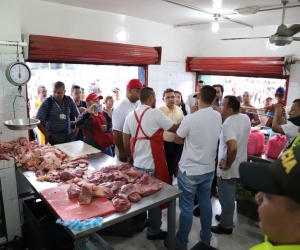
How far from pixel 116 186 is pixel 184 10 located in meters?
3.48

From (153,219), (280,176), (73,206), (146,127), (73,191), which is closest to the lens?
(280,176)

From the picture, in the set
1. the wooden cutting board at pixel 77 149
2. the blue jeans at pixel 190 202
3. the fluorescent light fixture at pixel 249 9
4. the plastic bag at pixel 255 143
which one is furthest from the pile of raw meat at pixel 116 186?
the fluorescent light fixture at pixel 249 9

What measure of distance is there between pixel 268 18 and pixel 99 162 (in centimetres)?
421

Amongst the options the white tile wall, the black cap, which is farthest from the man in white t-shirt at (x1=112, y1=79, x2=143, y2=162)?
the black cap

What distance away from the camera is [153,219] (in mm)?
3213

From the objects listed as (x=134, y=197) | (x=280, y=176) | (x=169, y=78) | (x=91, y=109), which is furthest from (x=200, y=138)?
(x=169, y=78)

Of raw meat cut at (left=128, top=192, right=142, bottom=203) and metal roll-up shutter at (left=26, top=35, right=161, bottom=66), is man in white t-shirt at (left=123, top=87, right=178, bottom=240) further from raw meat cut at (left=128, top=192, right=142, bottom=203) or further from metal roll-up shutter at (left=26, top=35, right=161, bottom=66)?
metal roll-up shutter at (left=26, top=35, right=161, bottom=66)

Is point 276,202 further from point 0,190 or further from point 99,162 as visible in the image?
point 0,190

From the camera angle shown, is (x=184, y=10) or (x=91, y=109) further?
(x=184, y=10)

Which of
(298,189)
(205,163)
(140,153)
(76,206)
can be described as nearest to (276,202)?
(298,189)

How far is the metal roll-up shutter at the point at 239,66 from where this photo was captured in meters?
5.43

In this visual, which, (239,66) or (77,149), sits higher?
(239,66)

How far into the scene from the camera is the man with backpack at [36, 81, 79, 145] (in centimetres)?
419

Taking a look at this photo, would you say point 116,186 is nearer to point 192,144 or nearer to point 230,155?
point 192,144
